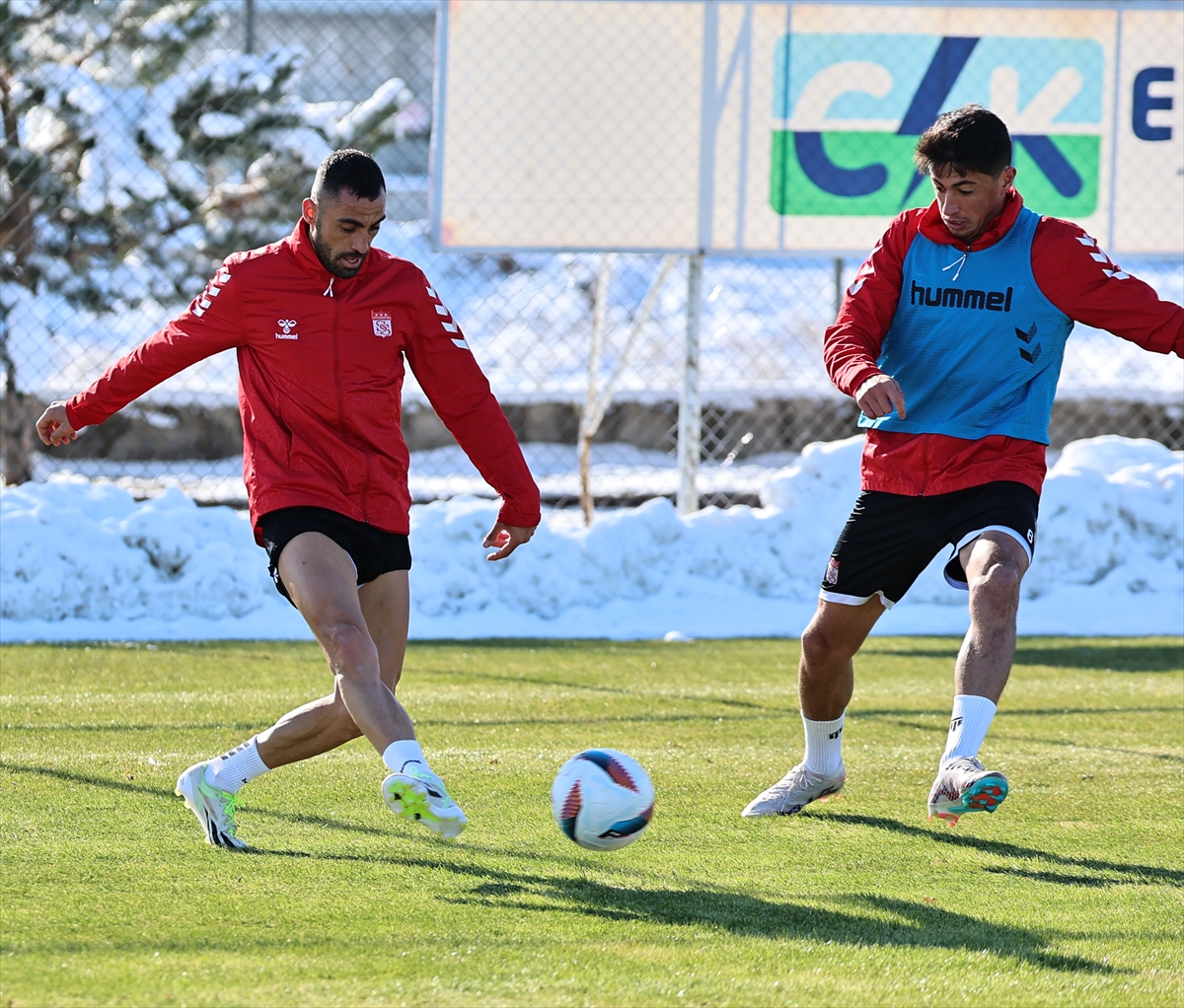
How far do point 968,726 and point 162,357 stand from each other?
236cm

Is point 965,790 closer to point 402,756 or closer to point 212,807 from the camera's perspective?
point 402,756

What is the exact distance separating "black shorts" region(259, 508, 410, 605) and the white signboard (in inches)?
210

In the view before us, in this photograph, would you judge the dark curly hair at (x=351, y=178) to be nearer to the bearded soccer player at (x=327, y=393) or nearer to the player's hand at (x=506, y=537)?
the bearded soccer player at (x=327, y=393)

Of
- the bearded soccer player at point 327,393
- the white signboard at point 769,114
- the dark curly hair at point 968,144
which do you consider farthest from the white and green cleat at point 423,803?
the white signboard at point 769,114

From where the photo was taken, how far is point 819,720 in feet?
16.3

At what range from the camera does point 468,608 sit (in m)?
9.12

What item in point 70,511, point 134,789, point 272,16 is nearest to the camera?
point 134,789

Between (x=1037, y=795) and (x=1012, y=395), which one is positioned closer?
(x=1012, y=395)

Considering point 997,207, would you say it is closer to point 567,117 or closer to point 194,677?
point 194,677

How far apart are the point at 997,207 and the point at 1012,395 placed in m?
0.53

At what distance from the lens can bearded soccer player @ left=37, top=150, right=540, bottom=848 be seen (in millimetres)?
4254

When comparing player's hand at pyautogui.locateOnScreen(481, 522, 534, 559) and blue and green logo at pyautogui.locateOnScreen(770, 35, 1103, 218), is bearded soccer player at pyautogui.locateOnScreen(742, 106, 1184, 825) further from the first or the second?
blue and green logo at pyautogui.locateOnScreen(770, 35, 1103, 218)

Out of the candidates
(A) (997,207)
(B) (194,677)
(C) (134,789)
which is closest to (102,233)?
(B) (194,677)

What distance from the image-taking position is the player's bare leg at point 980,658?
4.00 metres
